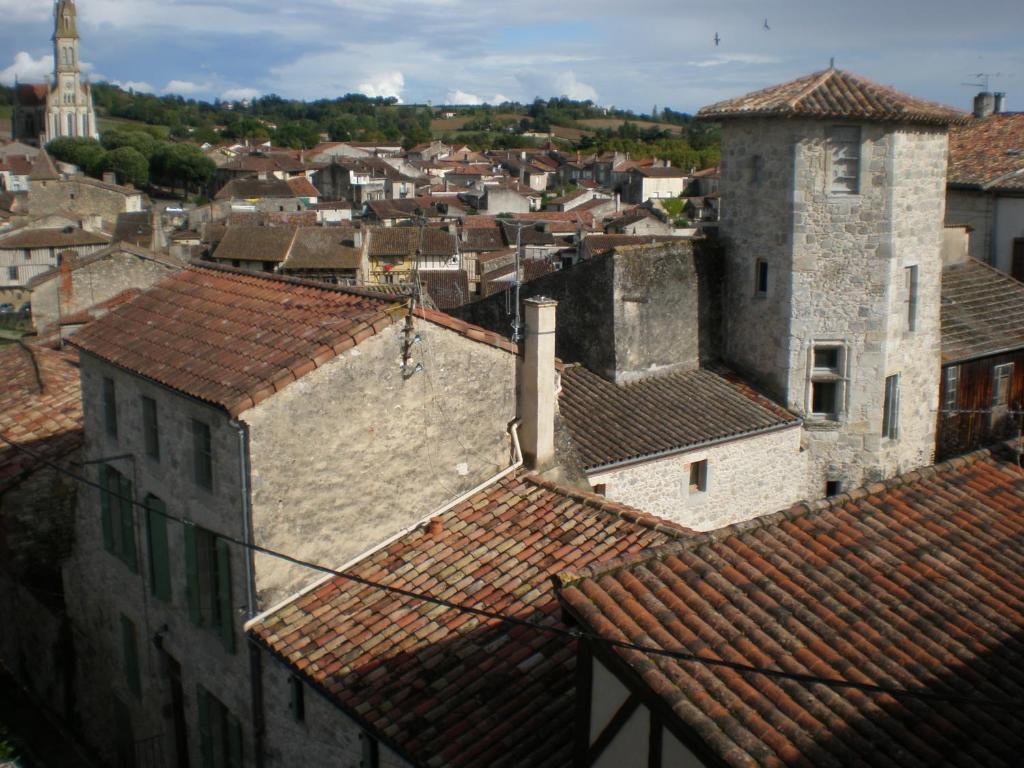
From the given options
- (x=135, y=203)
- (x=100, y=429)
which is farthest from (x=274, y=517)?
(x=135, y=203)

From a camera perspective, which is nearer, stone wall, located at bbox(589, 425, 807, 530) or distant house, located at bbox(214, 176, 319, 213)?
stone wall, located at bbox(589, 425, 807, 530)

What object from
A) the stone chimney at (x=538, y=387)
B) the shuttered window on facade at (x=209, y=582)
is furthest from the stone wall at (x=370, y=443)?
the shuttered window on facade at (x=209, y=582)

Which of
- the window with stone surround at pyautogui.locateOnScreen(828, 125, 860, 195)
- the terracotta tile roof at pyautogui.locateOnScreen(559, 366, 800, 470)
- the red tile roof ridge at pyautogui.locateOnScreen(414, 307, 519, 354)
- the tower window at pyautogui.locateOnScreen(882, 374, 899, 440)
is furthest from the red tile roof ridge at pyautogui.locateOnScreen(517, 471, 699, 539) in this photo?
the tower window at pyautogui.locateOnScreen(882, 374, 899, 440)

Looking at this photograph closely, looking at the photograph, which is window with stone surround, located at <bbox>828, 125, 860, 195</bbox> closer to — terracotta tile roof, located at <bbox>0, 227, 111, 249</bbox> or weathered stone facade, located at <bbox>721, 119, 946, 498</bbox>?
weathered stone facade, located at <bbox>721, 119, 946, 498</bbox>

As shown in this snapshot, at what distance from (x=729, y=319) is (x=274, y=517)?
467 inches

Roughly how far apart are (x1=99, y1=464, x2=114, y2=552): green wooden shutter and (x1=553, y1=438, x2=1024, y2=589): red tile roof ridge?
7.83 metres

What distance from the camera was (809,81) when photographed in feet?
62.1

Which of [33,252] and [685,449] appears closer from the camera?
[685,449]

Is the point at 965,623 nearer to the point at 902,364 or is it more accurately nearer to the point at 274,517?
the point at 274,517

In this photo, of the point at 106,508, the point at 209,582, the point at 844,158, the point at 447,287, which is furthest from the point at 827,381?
the point at 447,287

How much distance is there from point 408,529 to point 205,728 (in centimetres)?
Result: 369

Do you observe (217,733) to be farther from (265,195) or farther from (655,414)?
(265,195)

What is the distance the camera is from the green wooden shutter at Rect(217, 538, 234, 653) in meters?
11.6

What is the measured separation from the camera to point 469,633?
1048 cm
